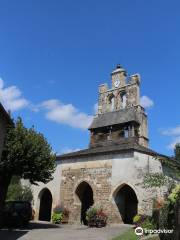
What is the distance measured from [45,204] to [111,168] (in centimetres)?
873

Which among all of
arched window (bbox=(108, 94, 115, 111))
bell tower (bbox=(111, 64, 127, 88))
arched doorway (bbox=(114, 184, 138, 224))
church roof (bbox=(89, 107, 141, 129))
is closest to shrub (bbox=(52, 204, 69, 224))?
arched doorway (bbox=(114, 184, 138, 224))

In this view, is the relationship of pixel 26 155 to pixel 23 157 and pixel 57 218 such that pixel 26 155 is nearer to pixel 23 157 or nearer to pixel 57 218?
pixel 23 157

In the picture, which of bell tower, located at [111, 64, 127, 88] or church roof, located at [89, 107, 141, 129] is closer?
church roof, located at [89, 107, 141, 129]

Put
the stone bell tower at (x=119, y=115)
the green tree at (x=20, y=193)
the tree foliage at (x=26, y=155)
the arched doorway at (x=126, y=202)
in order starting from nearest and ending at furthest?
the tree foliage at (x=26, y=155) < the arched doorway at (x=126, y=202) < the green tree at (x=20, y=193) < the stone bell tower at (x=119, y=115)

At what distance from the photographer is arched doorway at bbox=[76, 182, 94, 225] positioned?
25.2m

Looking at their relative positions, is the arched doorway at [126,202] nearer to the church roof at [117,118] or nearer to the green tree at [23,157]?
the green tree at [23,157]

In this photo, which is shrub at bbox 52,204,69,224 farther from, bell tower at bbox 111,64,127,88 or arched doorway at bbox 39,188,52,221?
bell tower at bbox 111,64,127,88

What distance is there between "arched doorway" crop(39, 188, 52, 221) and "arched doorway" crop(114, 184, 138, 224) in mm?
7358

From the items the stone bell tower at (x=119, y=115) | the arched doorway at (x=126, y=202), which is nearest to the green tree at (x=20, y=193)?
the stone bell tower at (x=119, y=115)

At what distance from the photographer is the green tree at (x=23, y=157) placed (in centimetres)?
1745

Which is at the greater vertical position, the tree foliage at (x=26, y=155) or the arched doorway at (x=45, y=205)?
the tree foliage at (x=26, y=155)

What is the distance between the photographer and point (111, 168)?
2325cm

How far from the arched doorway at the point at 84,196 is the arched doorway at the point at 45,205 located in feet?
12.5

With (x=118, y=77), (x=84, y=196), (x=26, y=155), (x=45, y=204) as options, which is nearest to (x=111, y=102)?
(x=118, y=77)
